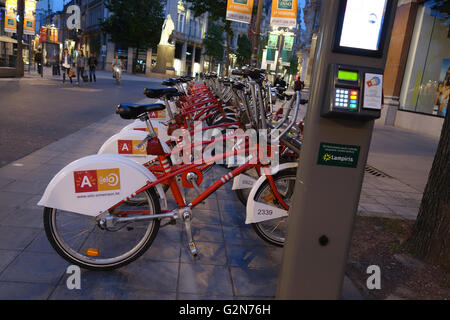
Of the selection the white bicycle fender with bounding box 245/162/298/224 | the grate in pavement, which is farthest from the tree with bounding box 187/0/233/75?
the white bicycle fender with bounding box 245/162/298/224

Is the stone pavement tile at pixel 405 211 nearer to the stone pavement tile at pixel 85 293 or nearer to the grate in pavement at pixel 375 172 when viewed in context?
the grate in pavement at pixel 375 172

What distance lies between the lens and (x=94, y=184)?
285cm

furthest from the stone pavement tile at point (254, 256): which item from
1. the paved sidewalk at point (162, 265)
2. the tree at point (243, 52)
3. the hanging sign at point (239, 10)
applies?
the tree at point (243, 52)

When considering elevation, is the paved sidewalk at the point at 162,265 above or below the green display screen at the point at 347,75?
below

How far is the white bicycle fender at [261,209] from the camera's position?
10.9ft

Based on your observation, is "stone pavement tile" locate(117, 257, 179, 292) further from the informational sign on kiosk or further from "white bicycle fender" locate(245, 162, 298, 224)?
the informational sign on kiosk

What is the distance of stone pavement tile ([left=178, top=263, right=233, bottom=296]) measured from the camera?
279 cm

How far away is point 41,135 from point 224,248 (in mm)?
5458

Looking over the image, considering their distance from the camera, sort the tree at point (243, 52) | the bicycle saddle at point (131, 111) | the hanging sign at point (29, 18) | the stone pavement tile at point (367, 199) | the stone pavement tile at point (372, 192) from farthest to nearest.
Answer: the tree at point (243, 52) < the hanging sign at point (29, 18) < the stone pavement tile at point (372, 192) < the stone pavement tile at point (367, 199) < the bicycle saddle at point (131, 111)

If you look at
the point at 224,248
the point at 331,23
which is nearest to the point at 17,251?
the point at 224,248

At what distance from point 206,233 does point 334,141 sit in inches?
81.4

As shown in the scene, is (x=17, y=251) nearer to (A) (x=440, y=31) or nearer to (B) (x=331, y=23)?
(B) (x=331, y=23)

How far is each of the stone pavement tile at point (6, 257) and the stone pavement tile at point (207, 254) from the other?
1.32 metres

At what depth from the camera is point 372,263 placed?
3.32 meters
